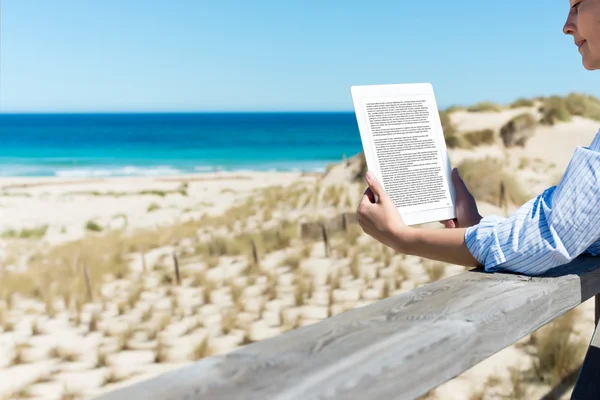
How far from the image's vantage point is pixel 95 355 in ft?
15.0

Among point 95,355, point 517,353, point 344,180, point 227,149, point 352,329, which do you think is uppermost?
point 227,149

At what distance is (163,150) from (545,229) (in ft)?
157

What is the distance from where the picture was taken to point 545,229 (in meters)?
1.41

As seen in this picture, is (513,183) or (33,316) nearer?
(33,316)

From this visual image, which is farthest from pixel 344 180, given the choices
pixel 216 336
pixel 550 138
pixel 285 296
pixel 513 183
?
pixel 216 336

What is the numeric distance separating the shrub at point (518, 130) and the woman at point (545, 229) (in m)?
16.3

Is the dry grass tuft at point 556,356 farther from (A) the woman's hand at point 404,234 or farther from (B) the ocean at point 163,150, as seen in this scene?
(B) the ocean at point 163,150

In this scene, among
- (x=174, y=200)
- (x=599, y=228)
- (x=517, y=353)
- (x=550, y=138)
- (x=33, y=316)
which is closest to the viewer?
(x=599, y=228)

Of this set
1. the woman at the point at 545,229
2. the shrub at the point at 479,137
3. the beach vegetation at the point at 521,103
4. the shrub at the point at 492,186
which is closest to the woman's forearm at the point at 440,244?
Answer: the woman at the point at 545,229

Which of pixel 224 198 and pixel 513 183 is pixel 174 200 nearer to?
pixel 224 198

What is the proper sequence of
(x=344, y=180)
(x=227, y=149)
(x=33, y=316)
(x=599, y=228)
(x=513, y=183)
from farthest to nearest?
(x=227, y=149), (x=344, y=180), (x=513, y=183), (x=33, y=316), (x=599, y=228)

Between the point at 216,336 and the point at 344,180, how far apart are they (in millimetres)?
10283

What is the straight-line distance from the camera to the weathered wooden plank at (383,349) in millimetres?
859

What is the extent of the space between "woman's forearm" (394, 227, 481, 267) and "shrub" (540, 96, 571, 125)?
17668 millimetres
